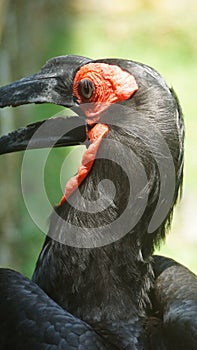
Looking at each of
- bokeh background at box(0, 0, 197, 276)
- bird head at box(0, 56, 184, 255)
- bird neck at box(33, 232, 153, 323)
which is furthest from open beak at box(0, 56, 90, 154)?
bokeh background at box(0, 0, 197, 276)

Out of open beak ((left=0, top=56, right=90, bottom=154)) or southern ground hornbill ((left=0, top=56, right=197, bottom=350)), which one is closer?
southern ground hornbill ((left=0, top=56, right=197, bottom=350))

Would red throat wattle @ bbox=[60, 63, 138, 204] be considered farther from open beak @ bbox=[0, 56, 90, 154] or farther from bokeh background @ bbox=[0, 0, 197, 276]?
bokeh background @ bbox=[0, 0, 197, 276]

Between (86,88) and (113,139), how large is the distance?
0.18 metres

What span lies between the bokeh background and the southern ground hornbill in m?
1.87

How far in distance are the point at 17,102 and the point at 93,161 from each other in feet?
0.87

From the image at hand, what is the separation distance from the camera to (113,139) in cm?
247

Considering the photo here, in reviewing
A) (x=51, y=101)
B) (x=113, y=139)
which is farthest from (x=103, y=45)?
(x=113, y=139)

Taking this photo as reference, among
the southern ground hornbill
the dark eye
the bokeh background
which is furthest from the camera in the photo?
the bokeh background

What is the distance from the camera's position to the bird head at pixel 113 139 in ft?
7.95

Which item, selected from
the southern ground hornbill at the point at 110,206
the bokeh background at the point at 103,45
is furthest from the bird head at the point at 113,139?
the bokeh background at the point at 103,45

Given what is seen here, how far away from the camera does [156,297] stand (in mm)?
2611

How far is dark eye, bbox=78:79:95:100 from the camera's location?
2525mm

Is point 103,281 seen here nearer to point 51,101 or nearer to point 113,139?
point 113,139

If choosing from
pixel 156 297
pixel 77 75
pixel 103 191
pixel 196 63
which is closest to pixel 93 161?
pixel 103 191
